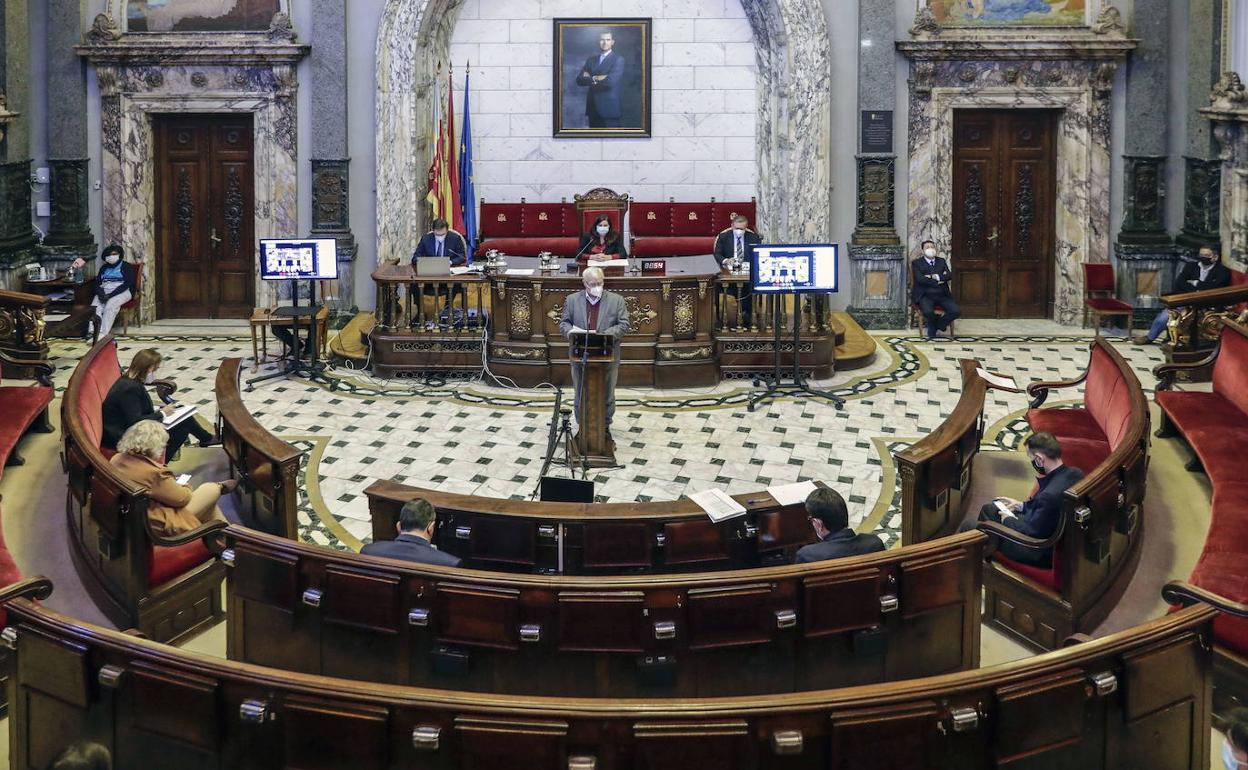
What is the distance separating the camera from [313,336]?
11.9 metres

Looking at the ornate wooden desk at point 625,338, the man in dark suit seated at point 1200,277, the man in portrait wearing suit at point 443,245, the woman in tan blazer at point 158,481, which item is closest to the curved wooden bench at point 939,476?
the woman in tan blazer at point 158,481

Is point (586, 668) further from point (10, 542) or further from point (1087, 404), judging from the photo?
point (1087, 404)

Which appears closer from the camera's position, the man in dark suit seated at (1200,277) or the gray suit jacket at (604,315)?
the gray suit jacket at (604,315)

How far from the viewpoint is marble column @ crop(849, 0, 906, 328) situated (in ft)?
45.5

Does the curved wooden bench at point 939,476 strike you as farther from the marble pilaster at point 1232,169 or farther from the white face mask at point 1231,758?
the marble pilaster at point 1232,169

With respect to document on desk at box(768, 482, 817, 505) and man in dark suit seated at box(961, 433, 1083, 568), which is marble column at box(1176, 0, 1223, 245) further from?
document on desk at box(768, 482, 817, 505)

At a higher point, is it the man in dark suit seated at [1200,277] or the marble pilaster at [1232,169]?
the marble pilaster at [1232,169]

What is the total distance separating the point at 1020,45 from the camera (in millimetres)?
13789

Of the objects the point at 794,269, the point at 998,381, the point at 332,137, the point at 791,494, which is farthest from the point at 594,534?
the point at 332,137

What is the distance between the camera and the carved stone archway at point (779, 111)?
45.5ft

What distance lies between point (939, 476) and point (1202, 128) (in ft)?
26.1

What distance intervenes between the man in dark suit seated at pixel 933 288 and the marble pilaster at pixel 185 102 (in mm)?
6841

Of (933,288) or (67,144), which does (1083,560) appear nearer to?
(933,288)

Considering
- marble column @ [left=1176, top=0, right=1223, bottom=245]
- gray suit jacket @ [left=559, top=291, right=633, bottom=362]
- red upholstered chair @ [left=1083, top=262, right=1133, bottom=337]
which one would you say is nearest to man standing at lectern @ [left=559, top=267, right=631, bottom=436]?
gray suit jacket @ [left=559, top=291, right=633, bottom=362]
